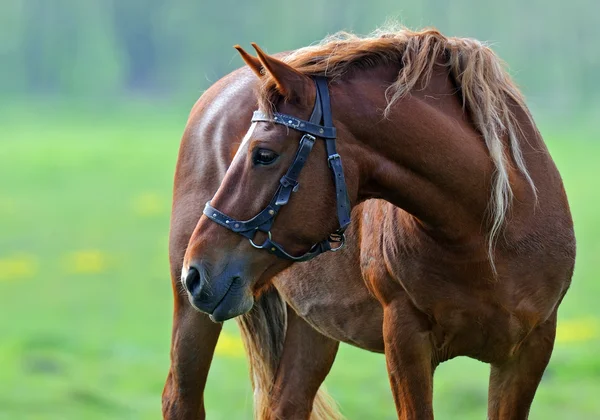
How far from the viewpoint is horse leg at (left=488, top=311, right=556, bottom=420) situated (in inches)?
151

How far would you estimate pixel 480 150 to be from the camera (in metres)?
3.50

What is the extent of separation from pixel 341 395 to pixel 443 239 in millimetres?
4912

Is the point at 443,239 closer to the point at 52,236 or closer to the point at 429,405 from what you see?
the point at 429,405

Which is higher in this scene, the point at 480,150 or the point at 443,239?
the point at 480,150

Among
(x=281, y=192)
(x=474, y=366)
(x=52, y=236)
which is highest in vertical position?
(x=281, y=192)

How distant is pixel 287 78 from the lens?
325 centimetres

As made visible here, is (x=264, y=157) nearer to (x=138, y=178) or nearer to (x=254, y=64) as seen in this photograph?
(x=254, y=64)

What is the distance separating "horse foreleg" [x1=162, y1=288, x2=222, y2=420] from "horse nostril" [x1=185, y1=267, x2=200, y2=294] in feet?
4.72

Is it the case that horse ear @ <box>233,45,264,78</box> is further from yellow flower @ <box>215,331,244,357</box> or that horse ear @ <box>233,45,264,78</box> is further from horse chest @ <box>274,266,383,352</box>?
yellow flower @ <box>215,331,244,357</box>

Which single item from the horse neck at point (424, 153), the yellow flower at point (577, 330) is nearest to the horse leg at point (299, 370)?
the horse neck at point (424, 153)

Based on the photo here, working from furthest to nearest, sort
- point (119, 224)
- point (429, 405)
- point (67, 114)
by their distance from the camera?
point (67, 114), point (119, 224), point (429, 405)

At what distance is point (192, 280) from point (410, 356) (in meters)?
0.93

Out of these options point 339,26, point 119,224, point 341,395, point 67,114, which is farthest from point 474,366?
point 67,114

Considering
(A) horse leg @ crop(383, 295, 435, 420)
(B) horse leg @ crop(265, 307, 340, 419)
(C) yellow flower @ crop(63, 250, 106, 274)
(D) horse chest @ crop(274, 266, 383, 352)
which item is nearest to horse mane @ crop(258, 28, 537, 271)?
(A) horse leg @ crop(383, 295, 435, 420)
